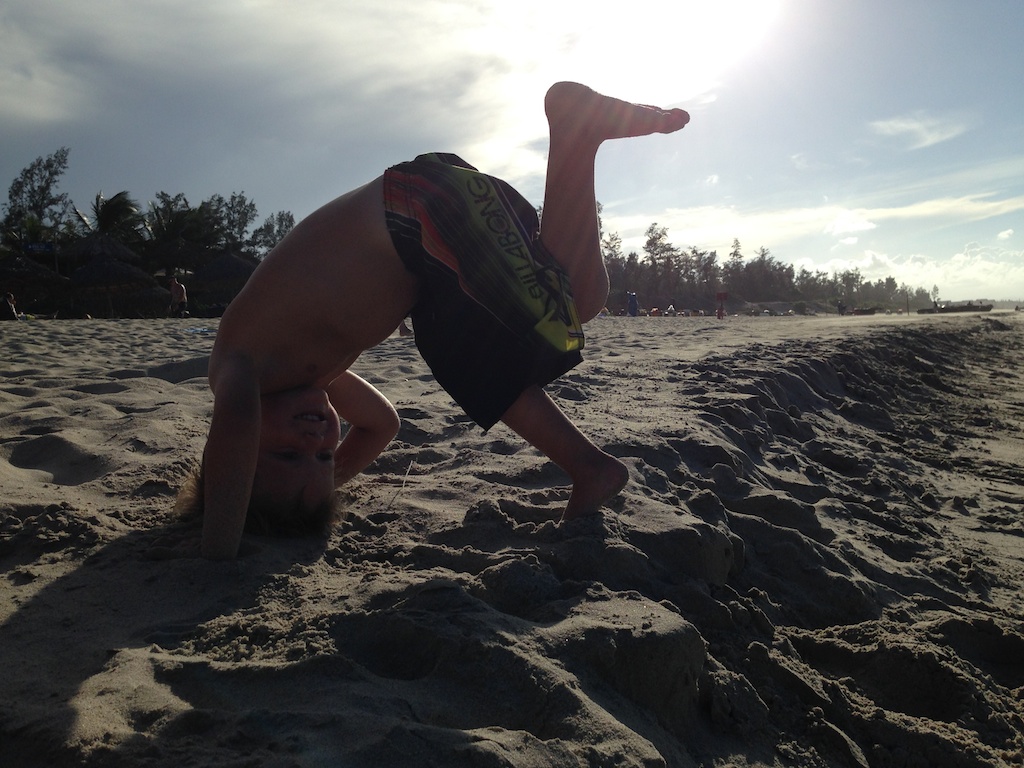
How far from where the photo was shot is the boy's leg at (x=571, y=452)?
73.7 inches

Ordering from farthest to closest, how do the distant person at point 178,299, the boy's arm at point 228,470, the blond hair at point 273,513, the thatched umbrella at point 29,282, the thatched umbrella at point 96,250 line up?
the thatched umbrella at point 96,250 < the thatched umbrella at point 29,282 < the distant person at point 178,299 < the blond hair at point 273,513 < the boy's arm at point 228,470

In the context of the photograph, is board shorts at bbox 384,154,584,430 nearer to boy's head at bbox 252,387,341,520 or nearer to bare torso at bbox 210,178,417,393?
bare torso at bbox 210,178,417,393

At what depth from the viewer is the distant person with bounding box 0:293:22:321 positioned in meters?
14.5

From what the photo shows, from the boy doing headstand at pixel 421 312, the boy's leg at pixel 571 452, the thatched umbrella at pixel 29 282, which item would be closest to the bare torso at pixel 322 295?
the boy doing headstand at pixel 421 312

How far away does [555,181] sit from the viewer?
1951 millimetres

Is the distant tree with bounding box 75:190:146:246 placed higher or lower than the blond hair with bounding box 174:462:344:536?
higher

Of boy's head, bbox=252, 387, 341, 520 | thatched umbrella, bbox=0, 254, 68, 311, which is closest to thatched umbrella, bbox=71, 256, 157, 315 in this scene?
thatched umbrella, bbox=0, 254, 68, 311

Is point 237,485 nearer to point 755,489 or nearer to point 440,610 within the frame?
point 440,610

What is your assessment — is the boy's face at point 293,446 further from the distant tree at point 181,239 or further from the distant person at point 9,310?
→ the distant tree at point 181,239

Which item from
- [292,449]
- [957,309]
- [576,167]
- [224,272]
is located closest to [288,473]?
[292,449]

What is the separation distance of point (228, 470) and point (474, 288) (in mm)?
724

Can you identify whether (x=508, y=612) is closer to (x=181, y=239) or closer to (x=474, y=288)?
(x=474, y=288)

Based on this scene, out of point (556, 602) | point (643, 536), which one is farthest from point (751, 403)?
point (556, 602)

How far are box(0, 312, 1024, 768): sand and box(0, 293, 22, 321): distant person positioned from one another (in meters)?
14.0
